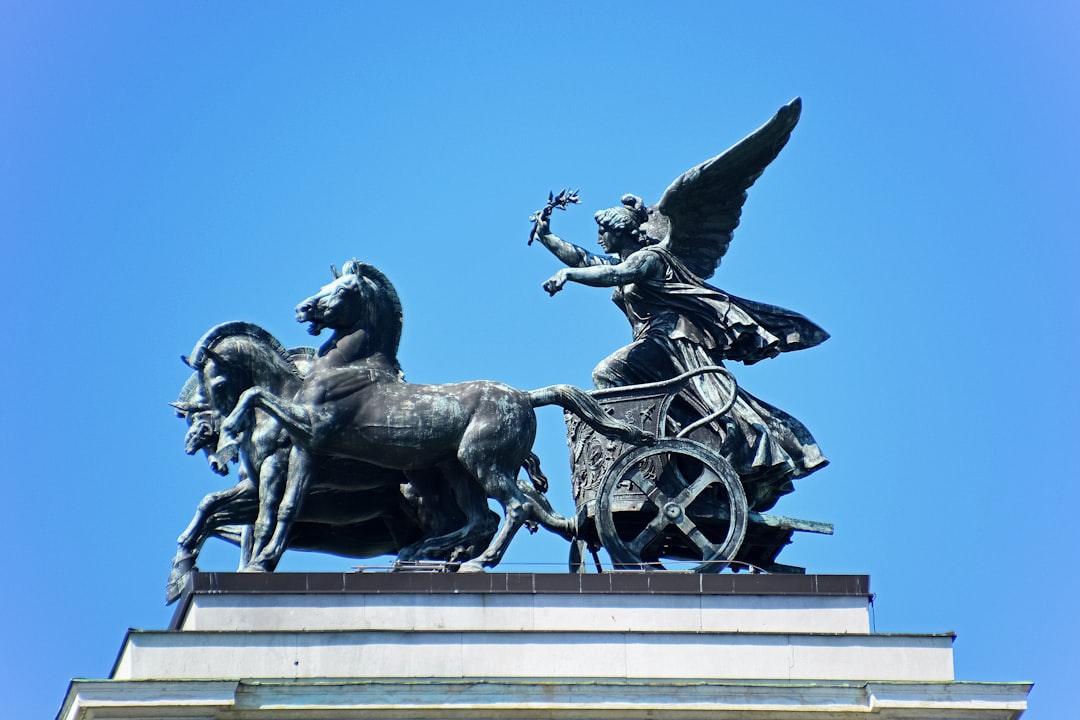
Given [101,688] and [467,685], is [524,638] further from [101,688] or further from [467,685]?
[101,688]

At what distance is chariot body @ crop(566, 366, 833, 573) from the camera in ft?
115

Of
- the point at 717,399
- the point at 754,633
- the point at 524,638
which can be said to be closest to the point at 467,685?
the point at 524,638

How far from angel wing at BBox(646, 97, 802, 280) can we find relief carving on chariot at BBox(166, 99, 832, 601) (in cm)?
30

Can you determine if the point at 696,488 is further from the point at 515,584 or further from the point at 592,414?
the point at 515,584

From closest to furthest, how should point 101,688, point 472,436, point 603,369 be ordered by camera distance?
point 101,688 < point 472,436 < point 603,369

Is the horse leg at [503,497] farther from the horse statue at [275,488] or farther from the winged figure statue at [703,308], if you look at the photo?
the winged figure statue at [703,308]

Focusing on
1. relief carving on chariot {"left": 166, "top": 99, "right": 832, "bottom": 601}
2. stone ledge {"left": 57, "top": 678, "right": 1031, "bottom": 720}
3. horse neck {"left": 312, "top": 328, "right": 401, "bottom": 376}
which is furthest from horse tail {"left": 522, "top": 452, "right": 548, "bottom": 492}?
stone ledge {"left": 57, "top": 678, "right": 1031, "bottom": 720}

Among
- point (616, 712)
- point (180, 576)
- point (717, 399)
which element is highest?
point (717, 399)

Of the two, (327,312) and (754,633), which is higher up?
(327,312)

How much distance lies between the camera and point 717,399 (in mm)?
36281

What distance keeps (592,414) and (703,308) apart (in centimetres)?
266

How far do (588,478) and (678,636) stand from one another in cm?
305

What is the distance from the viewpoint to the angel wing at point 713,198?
37344 mm

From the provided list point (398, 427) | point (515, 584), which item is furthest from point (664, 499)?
point (398, 427)
